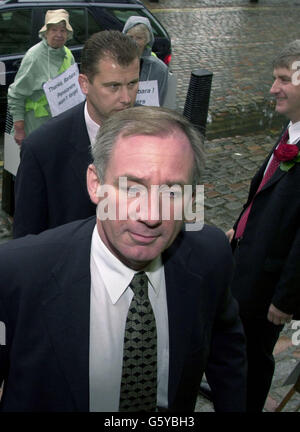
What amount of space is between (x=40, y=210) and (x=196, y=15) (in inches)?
545

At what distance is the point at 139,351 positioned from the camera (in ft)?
6.21

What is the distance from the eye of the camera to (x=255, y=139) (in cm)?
813

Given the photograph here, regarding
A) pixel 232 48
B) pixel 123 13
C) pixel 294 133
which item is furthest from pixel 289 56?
pixel 232 48

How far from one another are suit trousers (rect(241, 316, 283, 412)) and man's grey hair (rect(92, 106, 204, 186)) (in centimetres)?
172

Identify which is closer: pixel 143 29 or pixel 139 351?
pixel 139 351

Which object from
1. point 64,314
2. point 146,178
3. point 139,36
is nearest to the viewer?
point 146,178

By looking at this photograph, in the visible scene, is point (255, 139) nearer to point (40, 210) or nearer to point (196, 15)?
point (40, 210)

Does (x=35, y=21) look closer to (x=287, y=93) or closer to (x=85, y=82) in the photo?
(x=85, y=82)

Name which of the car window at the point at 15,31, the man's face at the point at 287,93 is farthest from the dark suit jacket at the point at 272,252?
the car window at the point at 15,31

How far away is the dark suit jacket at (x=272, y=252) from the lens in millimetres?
2961

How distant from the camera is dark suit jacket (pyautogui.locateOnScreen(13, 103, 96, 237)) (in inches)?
110

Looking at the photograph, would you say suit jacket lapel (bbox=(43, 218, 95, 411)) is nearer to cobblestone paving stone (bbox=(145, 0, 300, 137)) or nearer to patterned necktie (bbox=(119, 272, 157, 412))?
patterned necktie (bbox=(119, 272, 157, 412))

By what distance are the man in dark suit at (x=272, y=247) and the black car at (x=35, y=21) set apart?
434 centimetres

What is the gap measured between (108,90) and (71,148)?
350mm
